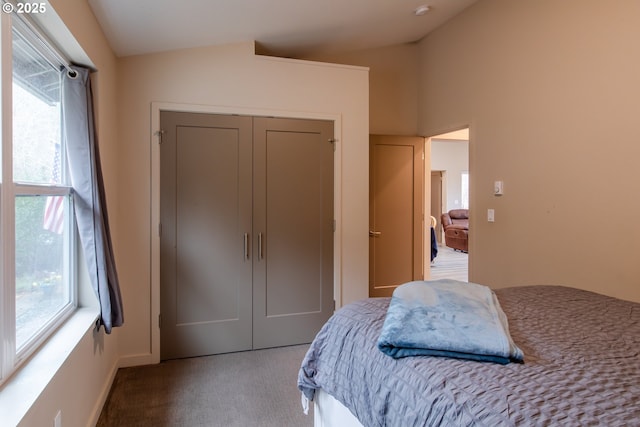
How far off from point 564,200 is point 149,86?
3215mm

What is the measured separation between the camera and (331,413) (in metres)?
1.61

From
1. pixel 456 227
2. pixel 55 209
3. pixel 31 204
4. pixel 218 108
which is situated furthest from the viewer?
pixel 456 227

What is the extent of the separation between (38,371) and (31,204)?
72cm

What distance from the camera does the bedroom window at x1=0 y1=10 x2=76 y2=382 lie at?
4.35 ft

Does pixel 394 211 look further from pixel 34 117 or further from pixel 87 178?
pixel 34 117

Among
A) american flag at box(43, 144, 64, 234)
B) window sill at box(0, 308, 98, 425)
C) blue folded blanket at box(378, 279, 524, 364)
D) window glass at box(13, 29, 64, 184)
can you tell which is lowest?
window sill at box(0, 308, 98, 425)

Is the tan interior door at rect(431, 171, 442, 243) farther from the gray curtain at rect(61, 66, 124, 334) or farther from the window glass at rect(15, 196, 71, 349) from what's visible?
the window glass at rect(15, 196, 71, 349)

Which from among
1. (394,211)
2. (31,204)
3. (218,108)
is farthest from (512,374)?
(394,211)

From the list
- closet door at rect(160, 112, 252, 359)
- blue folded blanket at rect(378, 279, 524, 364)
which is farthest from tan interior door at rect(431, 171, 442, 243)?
blue folded blanket at rect(378, 279, 524, 364)

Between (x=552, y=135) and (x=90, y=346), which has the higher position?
(x=552, y=135)

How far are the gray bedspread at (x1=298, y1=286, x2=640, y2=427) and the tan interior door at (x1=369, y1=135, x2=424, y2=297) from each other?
2385 millimetres

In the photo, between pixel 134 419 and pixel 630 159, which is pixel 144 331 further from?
pixel 630 159

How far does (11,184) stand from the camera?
135cm

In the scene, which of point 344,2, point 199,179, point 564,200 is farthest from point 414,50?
point 199,179
